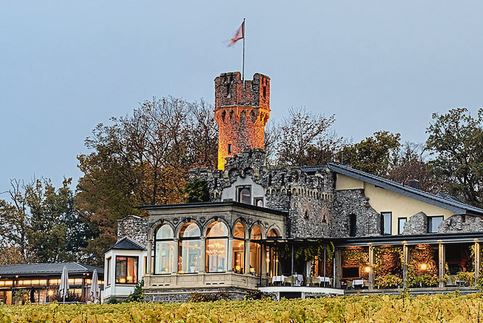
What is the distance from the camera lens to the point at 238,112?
64.3m

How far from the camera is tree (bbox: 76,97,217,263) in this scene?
68000 mm

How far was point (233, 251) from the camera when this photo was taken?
48.8 meters

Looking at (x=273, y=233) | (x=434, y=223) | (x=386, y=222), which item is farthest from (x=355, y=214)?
(x=273, y=233)

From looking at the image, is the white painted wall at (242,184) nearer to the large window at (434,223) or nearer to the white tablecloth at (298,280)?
the white tablecloth at (298,280)

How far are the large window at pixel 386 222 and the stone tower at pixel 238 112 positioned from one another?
41.5ft

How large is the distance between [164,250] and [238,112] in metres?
16.4

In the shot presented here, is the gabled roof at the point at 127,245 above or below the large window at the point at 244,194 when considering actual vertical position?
below

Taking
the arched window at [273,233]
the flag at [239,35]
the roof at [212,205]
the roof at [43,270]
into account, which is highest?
the flag at [239,35]

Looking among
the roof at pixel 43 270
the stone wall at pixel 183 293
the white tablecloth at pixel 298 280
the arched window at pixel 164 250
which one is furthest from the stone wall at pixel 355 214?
the roof at pixel 43 270

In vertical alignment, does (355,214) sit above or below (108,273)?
above

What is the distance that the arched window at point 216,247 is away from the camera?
158ft

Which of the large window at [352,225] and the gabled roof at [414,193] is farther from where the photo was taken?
the large window at [352,225]

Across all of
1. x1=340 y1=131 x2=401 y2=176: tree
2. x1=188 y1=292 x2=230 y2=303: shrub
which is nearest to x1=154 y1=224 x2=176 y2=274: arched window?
x1=188 y1=292 x2=230 y2=303: shrub

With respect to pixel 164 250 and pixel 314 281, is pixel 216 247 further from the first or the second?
pixel 314 281
